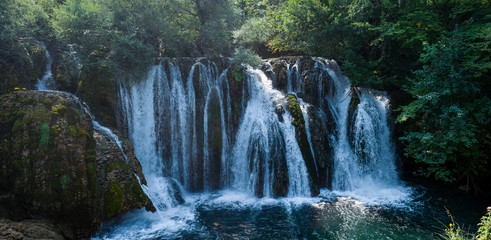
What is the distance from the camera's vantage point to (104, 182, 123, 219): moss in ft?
24.2

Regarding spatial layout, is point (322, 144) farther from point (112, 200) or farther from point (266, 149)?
point (112, 200)

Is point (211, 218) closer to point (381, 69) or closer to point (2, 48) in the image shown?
point (2, 48)

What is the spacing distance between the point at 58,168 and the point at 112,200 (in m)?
1.78

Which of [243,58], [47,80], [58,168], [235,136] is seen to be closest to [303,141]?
[235,136]

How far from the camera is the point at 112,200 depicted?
7.48 m

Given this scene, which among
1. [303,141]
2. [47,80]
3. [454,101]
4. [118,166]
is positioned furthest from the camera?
[47,80]

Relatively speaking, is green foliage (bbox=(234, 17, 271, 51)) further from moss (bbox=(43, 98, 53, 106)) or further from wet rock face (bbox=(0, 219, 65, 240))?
wet rock face (bbox=(0, 219, 65, 240))

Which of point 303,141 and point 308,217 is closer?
point 308,217

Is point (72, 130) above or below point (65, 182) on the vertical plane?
above

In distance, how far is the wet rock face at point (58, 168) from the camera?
6367 millimetres

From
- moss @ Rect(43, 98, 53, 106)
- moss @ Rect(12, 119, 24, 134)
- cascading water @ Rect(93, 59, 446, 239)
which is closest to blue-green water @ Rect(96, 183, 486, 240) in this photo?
cascading water @ Rect(93, 59, 446, 239)

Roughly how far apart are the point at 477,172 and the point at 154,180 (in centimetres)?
1369

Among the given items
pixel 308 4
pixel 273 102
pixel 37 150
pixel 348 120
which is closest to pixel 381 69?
pixel 348 120

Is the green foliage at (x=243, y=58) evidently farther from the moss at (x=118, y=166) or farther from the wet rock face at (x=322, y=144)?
the moss at (x=118, y=166)
